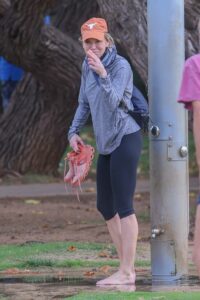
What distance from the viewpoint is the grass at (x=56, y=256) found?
27.4 feet

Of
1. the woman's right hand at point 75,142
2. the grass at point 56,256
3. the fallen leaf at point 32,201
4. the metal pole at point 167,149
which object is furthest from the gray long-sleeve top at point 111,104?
the fallen leaf at point 32,201

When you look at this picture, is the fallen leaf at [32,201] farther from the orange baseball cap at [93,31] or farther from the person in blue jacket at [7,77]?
the person in blue jacket at [7,77]

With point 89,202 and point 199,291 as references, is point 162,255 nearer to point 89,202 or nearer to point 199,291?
point 199,291

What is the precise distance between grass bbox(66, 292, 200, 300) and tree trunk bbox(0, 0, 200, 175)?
163 inches

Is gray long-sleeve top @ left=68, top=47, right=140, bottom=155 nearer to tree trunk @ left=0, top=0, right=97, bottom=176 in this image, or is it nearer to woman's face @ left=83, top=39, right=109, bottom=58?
woman's face @ left=83, top=39, right=109, bottom=58

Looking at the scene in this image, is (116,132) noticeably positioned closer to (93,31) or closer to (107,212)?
(107,212)

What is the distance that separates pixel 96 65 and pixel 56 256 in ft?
8.13

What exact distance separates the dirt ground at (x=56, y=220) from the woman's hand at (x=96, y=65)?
341 centimetres

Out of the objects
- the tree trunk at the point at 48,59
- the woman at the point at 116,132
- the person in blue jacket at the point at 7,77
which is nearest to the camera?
the woman at the point at 116,132

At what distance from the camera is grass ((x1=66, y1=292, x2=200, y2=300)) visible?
6.21 metres

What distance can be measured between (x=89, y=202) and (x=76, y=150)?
6290 mm

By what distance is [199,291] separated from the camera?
6.68 metres

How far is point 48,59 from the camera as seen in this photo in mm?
14016

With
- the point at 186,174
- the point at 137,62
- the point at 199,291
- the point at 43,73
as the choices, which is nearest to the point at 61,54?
the point at 43,73
